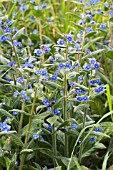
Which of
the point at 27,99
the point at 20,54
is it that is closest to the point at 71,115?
the point at 27,99

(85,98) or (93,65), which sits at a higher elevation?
(93,65)

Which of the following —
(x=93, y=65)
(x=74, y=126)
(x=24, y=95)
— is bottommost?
(x=74, y=126)

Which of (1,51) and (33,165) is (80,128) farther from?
(1,51)

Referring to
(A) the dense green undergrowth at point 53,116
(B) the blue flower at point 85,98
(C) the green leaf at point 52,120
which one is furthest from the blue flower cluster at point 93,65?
(C) the green leaf at point 52,120

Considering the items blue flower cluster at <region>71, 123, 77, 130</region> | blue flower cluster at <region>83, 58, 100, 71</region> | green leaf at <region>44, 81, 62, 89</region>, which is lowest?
blue flower cluster at <region>71, 123, 77, 130</region>

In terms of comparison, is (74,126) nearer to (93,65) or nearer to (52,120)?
(52,120)

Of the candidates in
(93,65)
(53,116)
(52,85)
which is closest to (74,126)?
(53,116)

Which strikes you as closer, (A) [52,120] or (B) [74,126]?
(A) [52,120]

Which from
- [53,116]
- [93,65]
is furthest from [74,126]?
[93,65]

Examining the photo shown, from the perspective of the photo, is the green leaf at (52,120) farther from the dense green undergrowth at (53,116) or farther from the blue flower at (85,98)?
the blue flower at (85,98)

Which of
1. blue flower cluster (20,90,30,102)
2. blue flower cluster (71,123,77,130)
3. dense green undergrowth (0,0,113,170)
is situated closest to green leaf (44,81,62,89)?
dense green undergrowth (0,0,113,170)

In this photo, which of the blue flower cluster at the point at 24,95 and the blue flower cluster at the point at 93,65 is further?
the blue flower cluster at the point at 24,95

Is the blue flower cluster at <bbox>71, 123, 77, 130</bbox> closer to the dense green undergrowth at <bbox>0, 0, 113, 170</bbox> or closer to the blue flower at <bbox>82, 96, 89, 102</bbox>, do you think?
the dense green undergrowth at <bbox>0, 0, 113, 170</bbox>

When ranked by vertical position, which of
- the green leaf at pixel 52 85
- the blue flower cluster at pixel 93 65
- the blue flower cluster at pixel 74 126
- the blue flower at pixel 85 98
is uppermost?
the blue flower cluster at pixel 93 65
